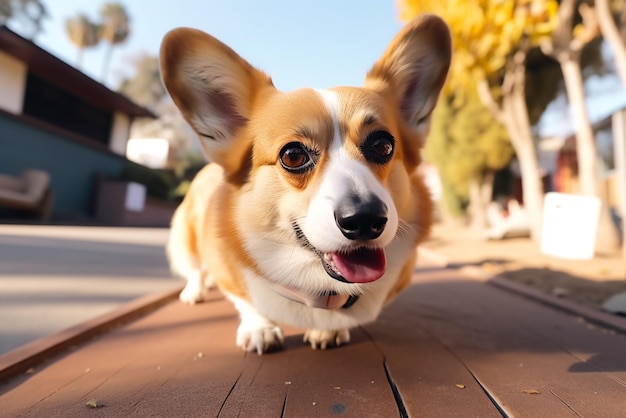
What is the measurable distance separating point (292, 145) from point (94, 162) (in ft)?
40.8

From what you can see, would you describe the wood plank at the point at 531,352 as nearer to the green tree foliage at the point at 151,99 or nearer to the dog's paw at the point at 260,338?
the dog's paw at the point at 260,338

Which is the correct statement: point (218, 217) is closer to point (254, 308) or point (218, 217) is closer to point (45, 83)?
point (254, 308)

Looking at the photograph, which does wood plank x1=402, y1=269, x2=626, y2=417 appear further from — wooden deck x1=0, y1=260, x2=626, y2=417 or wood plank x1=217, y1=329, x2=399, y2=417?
wood plank x1=217, y1=329, x2=399, y2=417

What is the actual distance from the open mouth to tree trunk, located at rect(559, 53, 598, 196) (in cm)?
451

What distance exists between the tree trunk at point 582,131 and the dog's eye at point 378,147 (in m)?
4.32

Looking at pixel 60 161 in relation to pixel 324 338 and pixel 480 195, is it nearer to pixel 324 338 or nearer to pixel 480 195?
pixel 324 338

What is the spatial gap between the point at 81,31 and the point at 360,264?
3081 centimetres

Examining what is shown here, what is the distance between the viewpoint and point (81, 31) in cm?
2575

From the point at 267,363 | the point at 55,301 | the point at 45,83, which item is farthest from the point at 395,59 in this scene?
the point at 45,83

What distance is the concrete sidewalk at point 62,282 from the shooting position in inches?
73.9

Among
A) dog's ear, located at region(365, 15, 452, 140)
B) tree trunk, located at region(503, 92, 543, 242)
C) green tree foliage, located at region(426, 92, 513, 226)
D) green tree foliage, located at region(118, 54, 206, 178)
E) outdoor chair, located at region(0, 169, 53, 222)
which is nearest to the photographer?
dog's ear, located at region(365, 15, 452, 140)

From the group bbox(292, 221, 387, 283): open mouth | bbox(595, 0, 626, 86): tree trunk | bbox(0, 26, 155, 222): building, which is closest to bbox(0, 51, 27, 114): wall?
bbox(0, 26, 155, 222): building

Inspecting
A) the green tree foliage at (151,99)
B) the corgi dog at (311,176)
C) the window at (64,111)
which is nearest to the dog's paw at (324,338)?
the corgi dog at (311,176)

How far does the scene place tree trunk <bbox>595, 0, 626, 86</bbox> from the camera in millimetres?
3789
